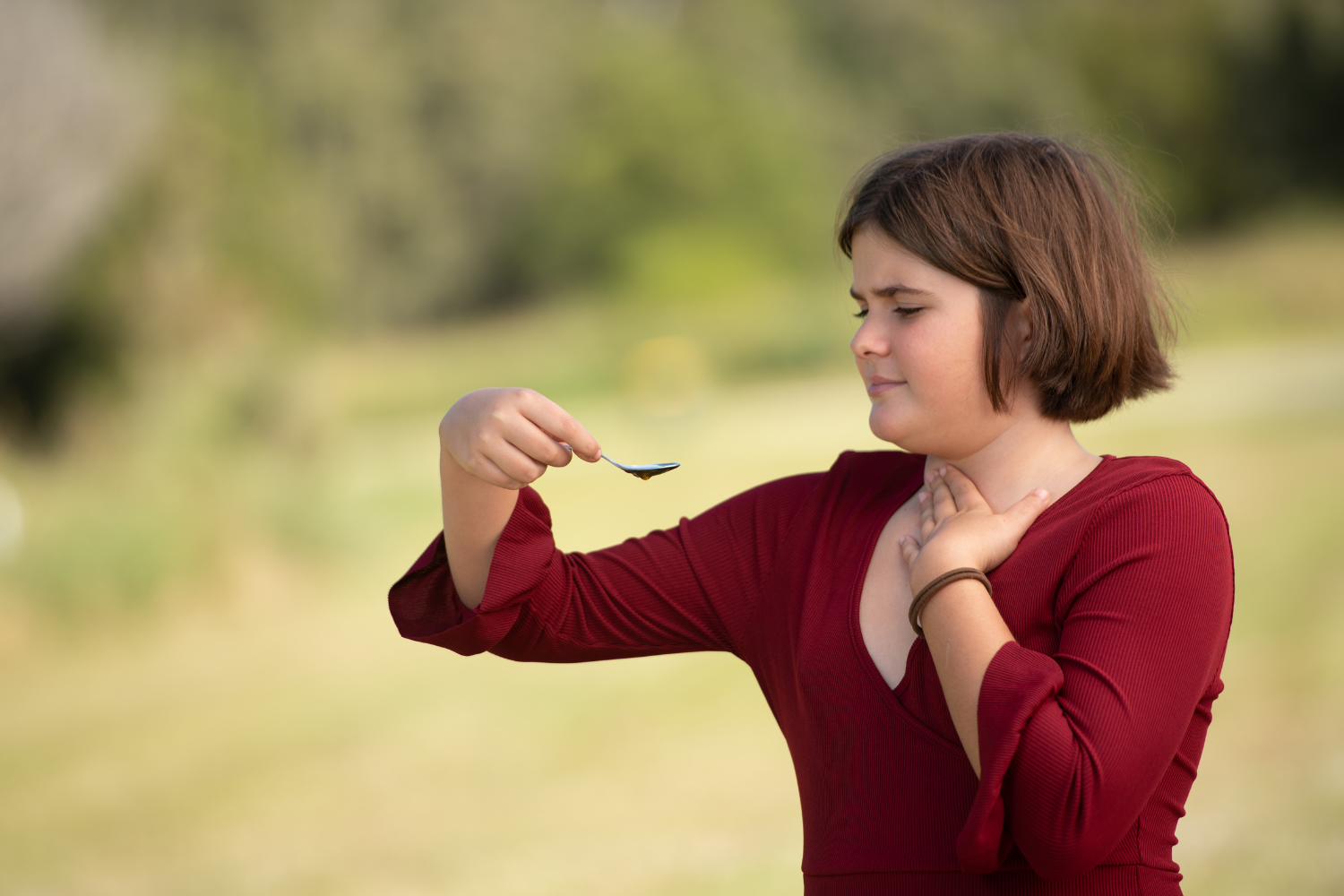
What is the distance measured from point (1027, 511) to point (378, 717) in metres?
3.77

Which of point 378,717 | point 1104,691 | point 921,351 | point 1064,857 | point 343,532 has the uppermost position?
point 343,532

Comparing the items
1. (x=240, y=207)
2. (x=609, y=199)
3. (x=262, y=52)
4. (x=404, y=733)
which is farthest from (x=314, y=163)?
(x=404, y=733)

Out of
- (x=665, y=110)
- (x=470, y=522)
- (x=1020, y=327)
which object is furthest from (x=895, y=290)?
(x=665, y=110)

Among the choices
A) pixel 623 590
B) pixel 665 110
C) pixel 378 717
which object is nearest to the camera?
pixel 623 590

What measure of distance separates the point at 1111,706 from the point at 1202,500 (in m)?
0.22

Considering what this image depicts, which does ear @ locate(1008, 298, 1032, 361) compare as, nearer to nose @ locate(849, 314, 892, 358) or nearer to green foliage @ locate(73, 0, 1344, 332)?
nose @ locate(849, 314, 892, 358)

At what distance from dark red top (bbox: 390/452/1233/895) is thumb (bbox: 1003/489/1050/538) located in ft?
0.06

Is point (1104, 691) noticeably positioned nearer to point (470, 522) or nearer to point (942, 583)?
point (942, 583)

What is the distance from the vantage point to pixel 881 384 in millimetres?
1206

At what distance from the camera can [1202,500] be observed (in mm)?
1086

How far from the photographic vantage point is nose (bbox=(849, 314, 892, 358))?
46.4 inches

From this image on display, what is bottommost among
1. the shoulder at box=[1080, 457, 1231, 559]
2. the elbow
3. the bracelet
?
the elbow

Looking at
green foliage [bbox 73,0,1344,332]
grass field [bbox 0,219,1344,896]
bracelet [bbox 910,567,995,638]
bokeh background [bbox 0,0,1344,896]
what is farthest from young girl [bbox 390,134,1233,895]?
green foliage [bbox 73,0,1344,332]

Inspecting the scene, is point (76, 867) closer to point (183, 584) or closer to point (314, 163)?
point (183, 584)
